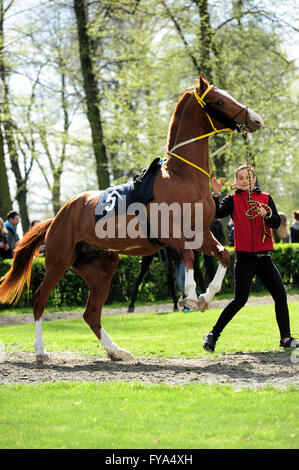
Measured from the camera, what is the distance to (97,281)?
724 centimetres

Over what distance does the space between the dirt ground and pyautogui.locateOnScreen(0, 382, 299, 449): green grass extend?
389 millimetres

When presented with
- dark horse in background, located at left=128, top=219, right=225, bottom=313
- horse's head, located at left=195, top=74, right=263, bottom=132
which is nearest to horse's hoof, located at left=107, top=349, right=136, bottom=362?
horse's head, located at left=195, top=74, right=263, bottom=132

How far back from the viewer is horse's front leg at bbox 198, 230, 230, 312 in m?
6.06

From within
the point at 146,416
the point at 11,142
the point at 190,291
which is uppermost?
the point at 11,142

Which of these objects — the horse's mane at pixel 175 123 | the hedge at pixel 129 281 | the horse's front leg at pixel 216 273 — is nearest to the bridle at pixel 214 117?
the horse's mane at pixel 175 123

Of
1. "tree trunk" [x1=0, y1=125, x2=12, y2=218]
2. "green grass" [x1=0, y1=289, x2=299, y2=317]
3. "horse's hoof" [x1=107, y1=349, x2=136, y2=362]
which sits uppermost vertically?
"tree trunk" [x1=0, y1=125, x2=12, y2=218]

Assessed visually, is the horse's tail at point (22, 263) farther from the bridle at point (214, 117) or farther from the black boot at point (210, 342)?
the black boot at point (210, 342)

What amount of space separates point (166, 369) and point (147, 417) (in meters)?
1.96

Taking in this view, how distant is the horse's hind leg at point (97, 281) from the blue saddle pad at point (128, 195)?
73 centimetres

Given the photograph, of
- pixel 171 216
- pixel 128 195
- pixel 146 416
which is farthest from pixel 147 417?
pixel 128 195

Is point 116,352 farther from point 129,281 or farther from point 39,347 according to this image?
point 129,281

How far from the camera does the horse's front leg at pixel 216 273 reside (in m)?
6.06

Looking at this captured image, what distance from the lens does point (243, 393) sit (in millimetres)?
4730

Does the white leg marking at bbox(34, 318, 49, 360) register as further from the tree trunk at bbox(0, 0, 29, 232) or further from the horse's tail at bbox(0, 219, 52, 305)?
the tree trunk at bbox(0, 0, 29, 232)
